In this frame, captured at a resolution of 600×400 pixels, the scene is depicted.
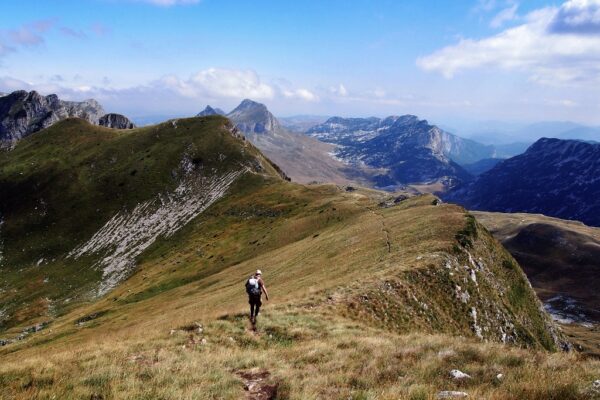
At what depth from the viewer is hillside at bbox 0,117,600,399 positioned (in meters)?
15.6

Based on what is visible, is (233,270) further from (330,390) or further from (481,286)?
(330,390)

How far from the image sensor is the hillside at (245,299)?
15.6 meters

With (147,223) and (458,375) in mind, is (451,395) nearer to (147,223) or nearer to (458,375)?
(458,375)

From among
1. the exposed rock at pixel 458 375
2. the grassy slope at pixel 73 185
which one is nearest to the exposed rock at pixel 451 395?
the exposed rock at pixel 458 375

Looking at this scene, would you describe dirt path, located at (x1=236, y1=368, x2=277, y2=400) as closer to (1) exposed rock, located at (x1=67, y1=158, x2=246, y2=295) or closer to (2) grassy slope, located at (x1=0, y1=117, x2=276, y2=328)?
(2) grassy slope, located at (x1=0, y1=117, x2=276, y2=328)

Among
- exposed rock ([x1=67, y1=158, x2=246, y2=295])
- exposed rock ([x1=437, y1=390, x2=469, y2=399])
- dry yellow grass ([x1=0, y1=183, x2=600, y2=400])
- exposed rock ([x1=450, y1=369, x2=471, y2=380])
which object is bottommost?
exposed rock ([x1=67, y1=158, x2=246, y2=295])

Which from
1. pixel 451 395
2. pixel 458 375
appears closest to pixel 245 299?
pixel 458 375

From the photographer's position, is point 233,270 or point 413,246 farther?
point 233,270

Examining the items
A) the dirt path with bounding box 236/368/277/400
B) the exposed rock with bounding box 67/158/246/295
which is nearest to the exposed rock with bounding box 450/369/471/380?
the dirt path with bounding box 236/368/277/400

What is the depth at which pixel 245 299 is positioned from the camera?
4231 cm

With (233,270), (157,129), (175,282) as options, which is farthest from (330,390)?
(157,129)

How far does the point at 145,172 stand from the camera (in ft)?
458

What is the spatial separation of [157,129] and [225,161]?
1519 inches

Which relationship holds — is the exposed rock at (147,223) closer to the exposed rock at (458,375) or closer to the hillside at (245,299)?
the hillside at (245,299)
